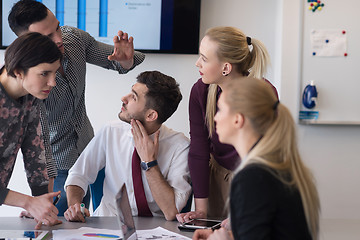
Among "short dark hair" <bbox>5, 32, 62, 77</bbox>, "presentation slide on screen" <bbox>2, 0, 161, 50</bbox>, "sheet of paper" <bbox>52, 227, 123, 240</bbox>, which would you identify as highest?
"presentation slide on screen" <bbox>2, 0, 161, 50</bbox>

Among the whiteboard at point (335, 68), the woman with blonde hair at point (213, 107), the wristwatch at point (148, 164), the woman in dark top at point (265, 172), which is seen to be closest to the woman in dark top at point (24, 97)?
the wristwatch at point (148, 164)

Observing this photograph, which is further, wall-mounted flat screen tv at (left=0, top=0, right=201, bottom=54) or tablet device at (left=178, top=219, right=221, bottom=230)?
wall-mounted flat screen tv at (left=0, top=0, right=201, bottom=54)

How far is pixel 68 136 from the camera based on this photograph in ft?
8.18

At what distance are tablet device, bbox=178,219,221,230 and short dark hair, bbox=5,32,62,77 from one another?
2.40ft

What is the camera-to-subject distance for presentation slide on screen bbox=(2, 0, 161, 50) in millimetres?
3496

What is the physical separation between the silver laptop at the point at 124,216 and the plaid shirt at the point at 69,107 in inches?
37.5

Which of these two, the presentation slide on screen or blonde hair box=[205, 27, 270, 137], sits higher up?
the presentation slide on screen

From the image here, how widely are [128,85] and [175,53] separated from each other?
395mm

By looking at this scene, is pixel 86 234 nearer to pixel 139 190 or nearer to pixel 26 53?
pixel 139 190

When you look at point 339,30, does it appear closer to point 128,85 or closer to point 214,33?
point 128,85

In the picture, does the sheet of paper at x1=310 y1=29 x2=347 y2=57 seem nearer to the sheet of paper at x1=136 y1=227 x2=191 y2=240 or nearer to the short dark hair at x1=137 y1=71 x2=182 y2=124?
the short dark hair at x1=137 y1=71 x2=182 y2=124

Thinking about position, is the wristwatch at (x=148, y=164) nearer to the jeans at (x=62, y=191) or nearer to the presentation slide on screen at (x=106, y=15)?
the jeans at (x=62, y=191)

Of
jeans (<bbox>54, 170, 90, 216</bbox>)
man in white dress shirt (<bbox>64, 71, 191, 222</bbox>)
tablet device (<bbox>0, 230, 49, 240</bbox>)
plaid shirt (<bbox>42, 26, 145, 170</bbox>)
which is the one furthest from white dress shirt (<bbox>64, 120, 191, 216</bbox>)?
tablet device (<bbox>0, 230, 49, 240</bbox>)

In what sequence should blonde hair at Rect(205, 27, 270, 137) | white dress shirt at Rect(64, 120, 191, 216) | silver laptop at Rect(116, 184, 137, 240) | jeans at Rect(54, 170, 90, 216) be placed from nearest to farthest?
silver laptop at Rect(116, 184, 137, 240)
blonde hair at Rect(205, 27, 270, 137)
white dress shirt at Rect(64, 120, 191, 216)
jeans at Rect(54, 170, 90, 216)
